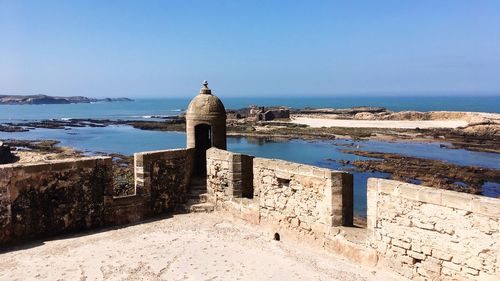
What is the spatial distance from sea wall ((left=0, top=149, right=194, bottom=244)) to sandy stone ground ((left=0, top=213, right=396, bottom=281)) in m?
A: 0.43

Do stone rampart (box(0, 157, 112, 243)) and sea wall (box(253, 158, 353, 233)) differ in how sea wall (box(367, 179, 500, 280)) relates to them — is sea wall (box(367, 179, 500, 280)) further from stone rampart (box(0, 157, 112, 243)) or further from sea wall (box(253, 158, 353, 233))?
stone rampart (box(0, 157, 112, 243))

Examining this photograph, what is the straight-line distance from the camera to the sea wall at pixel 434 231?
5.67 meters

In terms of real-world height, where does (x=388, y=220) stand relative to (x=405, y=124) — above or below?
above

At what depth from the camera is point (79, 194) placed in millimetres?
9305

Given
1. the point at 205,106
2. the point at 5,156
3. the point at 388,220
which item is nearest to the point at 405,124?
the point at 5,156

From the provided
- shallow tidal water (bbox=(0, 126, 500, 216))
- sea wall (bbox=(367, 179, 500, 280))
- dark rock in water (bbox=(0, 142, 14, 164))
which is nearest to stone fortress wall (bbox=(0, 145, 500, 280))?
sea wall (bbox=(367, 179, 500, 280))

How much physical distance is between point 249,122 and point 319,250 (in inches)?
2265

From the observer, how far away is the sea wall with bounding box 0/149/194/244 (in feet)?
27.8

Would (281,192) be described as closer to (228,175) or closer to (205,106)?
(228,175)

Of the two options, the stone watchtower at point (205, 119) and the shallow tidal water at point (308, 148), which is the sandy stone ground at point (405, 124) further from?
the stone watchtower at point (205, 119)

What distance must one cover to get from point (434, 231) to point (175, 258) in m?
4.36

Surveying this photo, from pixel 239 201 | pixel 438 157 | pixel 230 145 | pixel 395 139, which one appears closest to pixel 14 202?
pixel 239 201

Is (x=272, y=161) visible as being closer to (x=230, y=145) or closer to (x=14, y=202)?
(x=14, y=202)

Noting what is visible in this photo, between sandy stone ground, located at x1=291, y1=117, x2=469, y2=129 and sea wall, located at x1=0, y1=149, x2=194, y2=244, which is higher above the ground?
sea wall, located at x1=0, y1=149, x2=194, y2=244
